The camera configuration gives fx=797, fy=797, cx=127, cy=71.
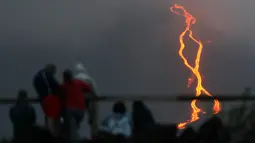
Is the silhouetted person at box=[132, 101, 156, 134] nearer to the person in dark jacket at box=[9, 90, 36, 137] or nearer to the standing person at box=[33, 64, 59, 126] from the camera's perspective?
the standing person at box=[33, 64, 59, 126]

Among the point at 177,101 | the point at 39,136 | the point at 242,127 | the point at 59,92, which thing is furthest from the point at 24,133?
the point at 242,127

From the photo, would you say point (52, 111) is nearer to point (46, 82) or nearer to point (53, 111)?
point (53, 111)

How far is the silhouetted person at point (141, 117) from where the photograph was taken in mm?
12008

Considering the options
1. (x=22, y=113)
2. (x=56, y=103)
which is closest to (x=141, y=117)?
(x=56, y=103)

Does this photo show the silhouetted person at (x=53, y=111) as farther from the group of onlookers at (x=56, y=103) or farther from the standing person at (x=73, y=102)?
the standing person at (x=73, y=102)

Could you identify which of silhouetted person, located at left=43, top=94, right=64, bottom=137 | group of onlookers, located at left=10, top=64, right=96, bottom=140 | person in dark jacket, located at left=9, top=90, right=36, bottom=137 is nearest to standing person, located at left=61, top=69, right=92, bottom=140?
group of onlookers, located at left=10, top=64, right=96, bottom=140

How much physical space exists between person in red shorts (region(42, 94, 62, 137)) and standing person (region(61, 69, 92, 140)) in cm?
15

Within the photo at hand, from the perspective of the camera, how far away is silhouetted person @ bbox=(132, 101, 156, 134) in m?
12.0

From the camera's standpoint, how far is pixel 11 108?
42.8 ft

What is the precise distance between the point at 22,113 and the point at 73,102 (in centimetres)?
89

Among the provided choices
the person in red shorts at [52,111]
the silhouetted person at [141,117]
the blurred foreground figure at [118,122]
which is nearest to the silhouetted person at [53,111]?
the person in red shorts at [52,111]

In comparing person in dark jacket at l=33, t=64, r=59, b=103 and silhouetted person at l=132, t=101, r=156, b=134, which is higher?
person in dark jacket at l=33, t=64, r=59, b=103

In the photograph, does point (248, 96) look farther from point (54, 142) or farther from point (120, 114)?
point (54, 142)

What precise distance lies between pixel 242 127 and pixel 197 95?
85 cm
